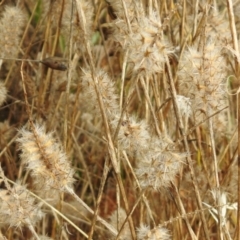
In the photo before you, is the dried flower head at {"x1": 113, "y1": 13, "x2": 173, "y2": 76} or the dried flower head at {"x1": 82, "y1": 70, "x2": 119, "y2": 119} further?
the dried flower head at {"x1": 82, "y1": 70, "x2": 119, "y2": 119}

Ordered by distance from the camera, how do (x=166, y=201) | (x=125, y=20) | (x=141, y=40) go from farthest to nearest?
(x=166, y=201)
(x=125, y=20)
(x=141, y=40)

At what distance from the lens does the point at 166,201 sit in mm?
1284

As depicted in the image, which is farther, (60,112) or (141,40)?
(60,112)

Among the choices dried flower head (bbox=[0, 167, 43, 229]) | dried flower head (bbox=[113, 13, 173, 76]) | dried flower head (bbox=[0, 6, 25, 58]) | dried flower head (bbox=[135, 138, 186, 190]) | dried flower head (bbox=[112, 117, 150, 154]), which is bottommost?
dried flower head (bbox=[0, 167, 43, 229])

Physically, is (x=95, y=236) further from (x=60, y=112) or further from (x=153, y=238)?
(x=153, y=238)

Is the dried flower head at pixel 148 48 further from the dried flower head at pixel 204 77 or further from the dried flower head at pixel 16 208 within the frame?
the dried flower head at pixel 16 208

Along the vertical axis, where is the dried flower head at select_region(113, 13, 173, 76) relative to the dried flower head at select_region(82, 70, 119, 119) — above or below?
above

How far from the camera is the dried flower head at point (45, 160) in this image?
3.06 feet

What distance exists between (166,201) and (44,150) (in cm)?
43

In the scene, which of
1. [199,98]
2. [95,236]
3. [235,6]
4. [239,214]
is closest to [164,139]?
[199,98]

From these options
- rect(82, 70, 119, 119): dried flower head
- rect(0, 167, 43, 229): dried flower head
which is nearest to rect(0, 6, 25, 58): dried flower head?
rect(82, 70, 119, 119): dried flower head

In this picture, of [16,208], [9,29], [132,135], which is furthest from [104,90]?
[9,29]

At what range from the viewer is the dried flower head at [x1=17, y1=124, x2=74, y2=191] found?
932 millimetres

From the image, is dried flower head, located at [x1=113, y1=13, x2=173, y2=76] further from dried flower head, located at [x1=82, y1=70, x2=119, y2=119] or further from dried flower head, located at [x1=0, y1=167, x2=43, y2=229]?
dried flower head, located at [x1=0, y1=167, x2=43, y2=229]
